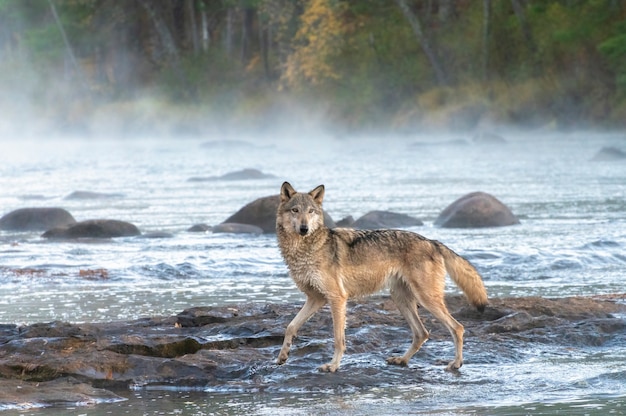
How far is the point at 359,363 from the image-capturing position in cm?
899

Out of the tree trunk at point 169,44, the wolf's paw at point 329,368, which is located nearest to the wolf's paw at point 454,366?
the wolf's paw at point 329,368

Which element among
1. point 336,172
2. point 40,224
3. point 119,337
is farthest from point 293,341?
point 336,172

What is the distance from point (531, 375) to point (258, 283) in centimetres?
603

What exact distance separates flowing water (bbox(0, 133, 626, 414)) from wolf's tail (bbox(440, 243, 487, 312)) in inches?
24.1

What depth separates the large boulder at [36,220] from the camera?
21.3 metres

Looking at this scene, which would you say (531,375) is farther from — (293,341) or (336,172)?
(336,172)

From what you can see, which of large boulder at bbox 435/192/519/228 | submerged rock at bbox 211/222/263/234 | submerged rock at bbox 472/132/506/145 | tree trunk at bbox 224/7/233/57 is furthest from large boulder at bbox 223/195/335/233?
tree trunk at bbox 224/7/233/57

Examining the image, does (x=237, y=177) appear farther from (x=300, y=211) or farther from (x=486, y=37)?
(x=300, y=211)

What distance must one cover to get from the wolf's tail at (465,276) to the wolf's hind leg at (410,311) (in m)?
0.36

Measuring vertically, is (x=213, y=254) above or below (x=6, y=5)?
below

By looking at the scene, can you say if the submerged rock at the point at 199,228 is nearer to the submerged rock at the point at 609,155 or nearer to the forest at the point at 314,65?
the submerged rock at the point at 609,155

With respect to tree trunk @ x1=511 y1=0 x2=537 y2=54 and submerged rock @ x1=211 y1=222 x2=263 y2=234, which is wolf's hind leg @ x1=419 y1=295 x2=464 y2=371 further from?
tree trunk @ x1=511 y1=0 x2=537 y2=54

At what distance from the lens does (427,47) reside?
6062cm

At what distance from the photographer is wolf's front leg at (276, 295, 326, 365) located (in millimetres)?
8844
